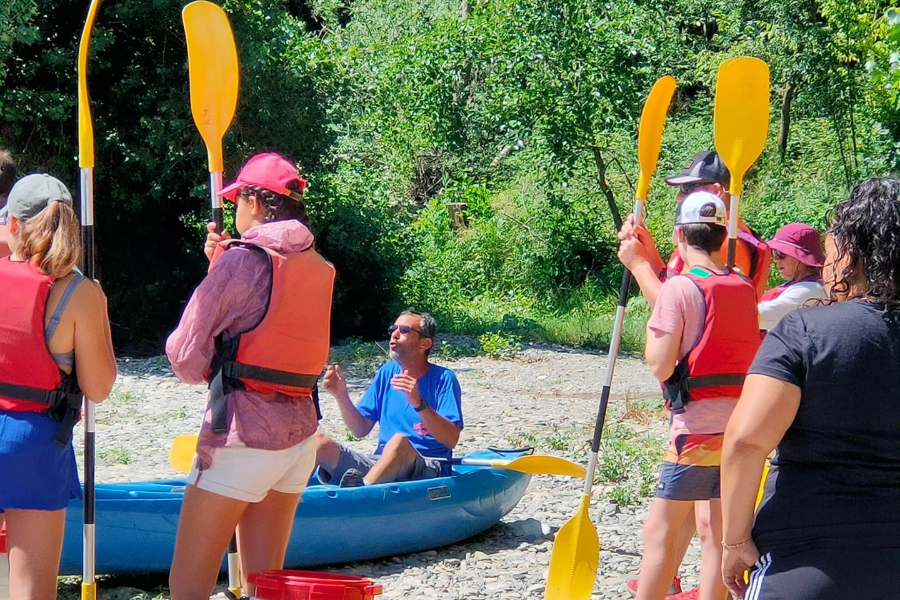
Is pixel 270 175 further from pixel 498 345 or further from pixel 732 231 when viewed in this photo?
pixel 498 345

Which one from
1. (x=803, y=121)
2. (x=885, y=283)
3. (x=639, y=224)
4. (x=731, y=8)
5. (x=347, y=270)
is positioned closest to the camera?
(x=885, y=283)

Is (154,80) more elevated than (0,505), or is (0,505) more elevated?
(154,80)

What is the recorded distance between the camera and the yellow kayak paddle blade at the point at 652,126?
4.29 meters

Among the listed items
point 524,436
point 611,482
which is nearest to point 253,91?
point 524,436

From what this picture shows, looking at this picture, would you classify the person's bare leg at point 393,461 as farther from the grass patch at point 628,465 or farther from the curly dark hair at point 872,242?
the curly dark hair at point 872,242

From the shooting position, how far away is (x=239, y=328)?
2.85 m

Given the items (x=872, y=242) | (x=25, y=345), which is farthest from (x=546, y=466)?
(x=872, y=242)

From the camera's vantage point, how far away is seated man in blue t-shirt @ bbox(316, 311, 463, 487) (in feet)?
15.8

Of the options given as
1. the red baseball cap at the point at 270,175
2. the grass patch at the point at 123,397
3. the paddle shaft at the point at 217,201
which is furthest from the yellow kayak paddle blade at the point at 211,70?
the grass patch at the point at 123,397

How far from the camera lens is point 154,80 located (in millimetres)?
12234

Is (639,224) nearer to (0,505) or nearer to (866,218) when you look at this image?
(866,218)

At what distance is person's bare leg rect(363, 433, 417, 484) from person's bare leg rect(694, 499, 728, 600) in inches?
→ 67.3

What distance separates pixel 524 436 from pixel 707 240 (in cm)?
477

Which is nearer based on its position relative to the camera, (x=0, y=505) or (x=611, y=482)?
(x=0, y=505)
